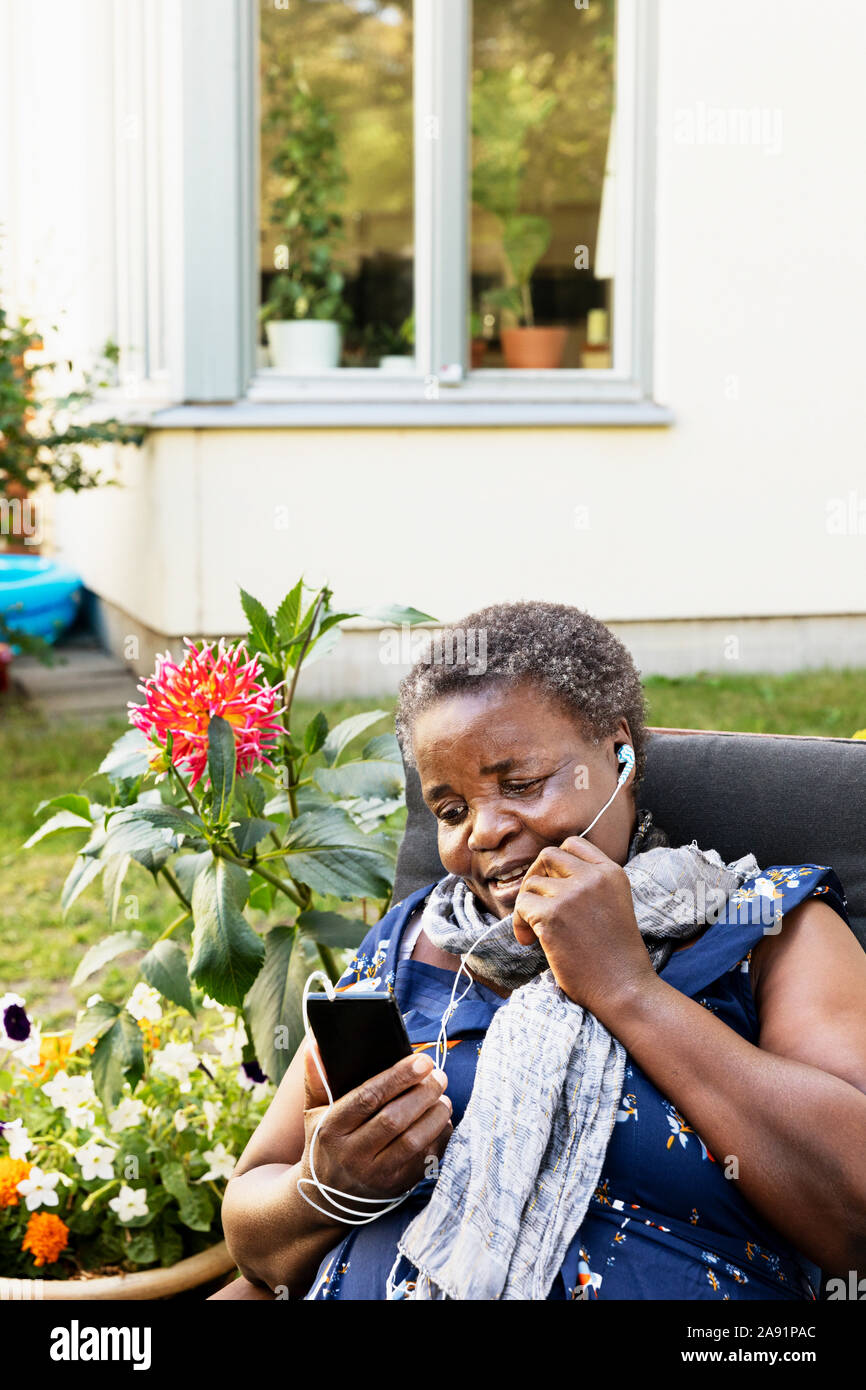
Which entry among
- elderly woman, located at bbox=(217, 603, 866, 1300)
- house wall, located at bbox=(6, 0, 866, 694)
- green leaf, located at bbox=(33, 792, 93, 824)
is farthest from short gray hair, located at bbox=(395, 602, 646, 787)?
house wall, located at bbox=(6, 0, 866, 694)

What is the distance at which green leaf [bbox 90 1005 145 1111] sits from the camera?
2328mm

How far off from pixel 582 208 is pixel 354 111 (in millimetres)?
1246

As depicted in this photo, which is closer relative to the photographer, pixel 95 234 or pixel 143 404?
pixel 143 404

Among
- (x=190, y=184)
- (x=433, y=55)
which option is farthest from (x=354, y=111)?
(x=190, y=184)

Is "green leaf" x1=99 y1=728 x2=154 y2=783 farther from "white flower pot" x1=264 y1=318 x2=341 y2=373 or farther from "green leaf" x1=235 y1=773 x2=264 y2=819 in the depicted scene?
"white flower pot" x1=264 y1=318 x2=341 y2=373

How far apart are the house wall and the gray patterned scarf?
497cm

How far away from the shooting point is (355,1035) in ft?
5.41

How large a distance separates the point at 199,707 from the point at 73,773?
3.69 metres

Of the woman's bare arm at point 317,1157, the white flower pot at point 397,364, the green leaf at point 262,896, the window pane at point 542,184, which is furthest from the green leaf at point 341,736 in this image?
the window pane at point 542,184

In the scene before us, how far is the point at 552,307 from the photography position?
7.45 meters

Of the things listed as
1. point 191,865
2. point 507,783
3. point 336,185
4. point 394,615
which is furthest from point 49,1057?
point 336,185

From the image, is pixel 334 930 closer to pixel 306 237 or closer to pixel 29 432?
pixel 29 432
